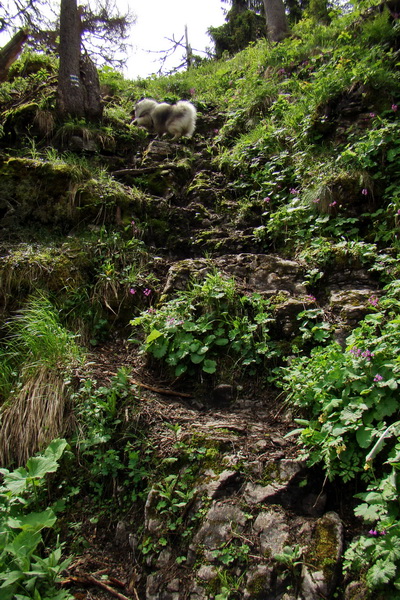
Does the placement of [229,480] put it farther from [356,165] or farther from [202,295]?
[356,165]

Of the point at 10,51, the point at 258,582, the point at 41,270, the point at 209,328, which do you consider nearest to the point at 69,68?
the point at 10,51

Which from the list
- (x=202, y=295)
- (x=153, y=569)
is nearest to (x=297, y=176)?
(x=202, y=295)

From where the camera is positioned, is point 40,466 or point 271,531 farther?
point 40,466

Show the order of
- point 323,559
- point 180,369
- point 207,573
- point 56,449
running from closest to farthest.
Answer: point 323,559 < point 207,573 < point 56,449 < point 180,369

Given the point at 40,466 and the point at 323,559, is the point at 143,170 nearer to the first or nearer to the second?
the point at 40,466

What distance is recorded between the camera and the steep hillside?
6.43ft

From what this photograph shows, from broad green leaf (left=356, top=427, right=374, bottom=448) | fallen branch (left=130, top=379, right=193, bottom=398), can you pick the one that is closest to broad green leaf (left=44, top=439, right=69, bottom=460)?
fallen branch (left=130, top=379, right=193, bottom=398)

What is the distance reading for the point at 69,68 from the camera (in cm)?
625

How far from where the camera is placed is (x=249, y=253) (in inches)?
172

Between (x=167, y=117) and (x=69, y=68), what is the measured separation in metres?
1.78

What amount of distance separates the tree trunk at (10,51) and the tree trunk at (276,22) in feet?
20.8

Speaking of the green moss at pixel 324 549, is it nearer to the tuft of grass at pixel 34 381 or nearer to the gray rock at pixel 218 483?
the gray rock at pixel 218 483

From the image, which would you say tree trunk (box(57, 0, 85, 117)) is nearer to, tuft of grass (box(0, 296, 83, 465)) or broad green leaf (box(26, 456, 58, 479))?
tuft of grass (box(0, 296, 83, 465))

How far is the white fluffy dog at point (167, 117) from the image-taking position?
6699 mm
